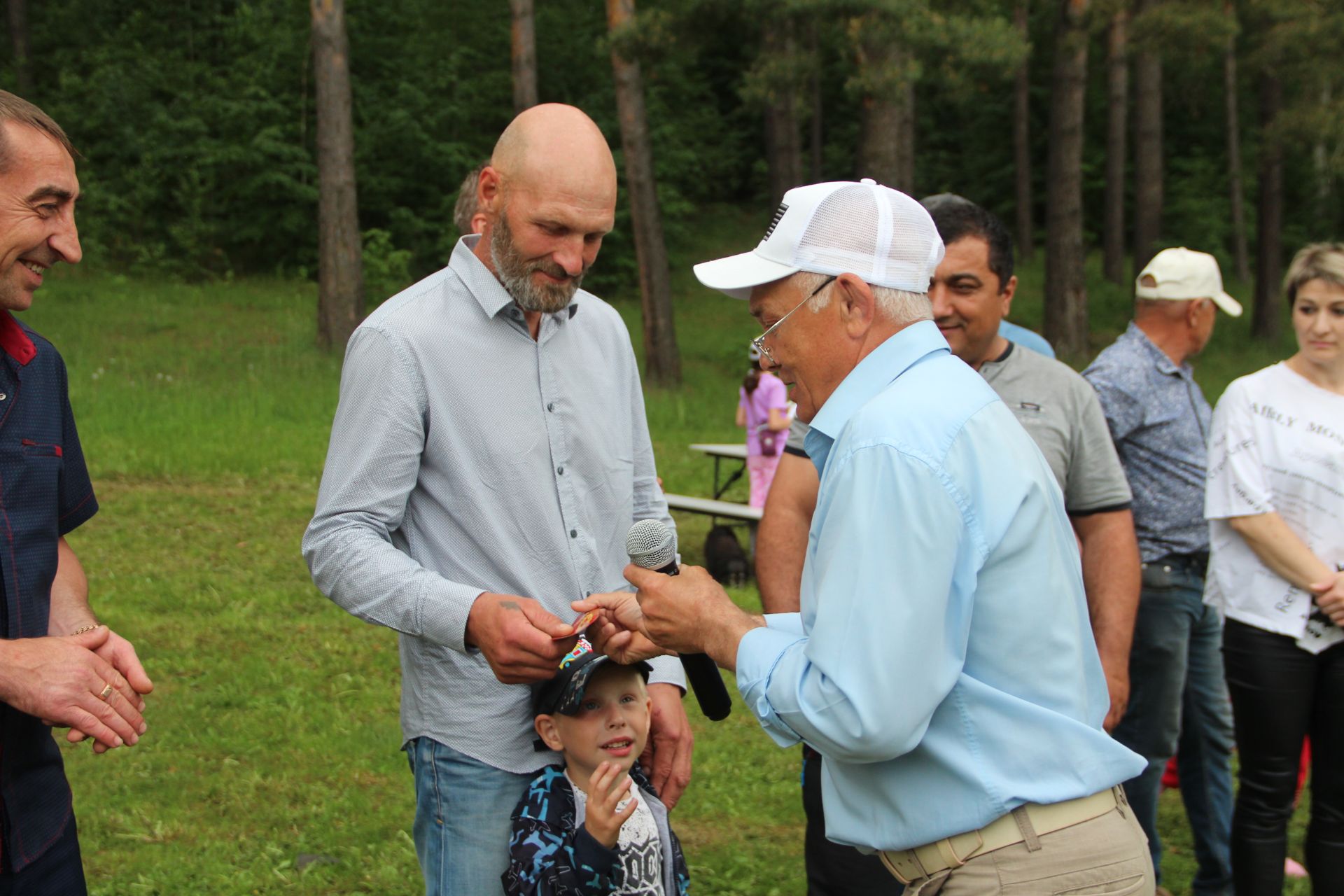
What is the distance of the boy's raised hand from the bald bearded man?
0.13m

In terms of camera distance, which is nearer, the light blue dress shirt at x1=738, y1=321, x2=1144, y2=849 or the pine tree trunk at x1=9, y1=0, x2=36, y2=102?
the light blue dress shirt at x1=738, y1=321, x2=1144, y2=849

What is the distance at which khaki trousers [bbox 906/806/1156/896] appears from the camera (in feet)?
7.48

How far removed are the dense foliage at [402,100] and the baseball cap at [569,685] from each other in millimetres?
15258

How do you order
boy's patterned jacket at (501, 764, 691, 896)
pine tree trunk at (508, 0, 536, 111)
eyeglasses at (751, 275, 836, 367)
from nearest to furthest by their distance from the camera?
eyeglasses at (751, 275, 836, 367), boy's patterned jacket at (501, 764, 691, 896), pine tree trunk at (508, 0, 536, 111)

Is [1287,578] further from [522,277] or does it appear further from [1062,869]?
[522,277]

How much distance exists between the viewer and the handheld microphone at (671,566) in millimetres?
2650

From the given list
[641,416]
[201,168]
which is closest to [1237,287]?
[201,168]

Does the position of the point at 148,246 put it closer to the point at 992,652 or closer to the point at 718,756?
the point at 718,756

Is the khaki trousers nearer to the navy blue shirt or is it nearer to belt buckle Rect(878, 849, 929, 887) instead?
belt buckle Rect(878, 849, 929, 887)

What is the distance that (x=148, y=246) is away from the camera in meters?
25.2

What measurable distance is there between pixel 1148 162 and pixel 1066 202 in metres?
3.57

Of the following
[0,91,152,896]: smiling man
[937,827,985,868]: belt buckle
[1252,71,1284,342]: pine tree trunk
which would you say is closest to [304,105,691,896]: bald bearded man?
[0,91,152,896]: smiling man

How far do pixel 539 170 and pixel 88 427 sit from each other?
1133 centimetres

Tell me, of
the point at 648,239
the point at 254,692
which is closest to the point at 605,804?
the point at 254,692
